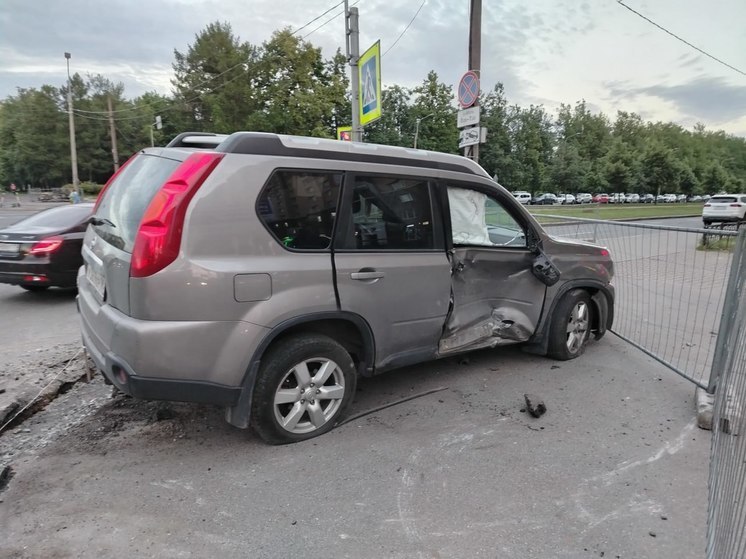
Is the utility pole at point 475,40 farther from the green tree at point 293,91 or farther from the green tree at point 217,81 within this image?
the green tree at point 217,81

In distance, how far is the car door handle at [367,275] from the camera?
126 inches

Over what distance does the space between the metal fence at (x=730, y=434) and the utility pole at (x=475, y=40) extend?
6.42 meters

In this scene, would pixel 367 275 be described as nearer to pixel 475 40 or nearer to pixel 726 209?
pixel 475 40

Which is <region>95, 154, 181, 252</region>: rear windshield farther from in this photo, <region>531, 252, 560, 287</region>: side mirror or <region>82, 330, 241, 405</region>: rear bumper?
<region>531, 252, 560, 287</region>: side mirror

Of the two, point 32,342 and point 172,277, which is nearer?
point 172,277

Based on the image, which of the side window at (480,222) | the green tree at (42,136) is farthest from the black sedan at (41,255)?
the green tree at (42,136)

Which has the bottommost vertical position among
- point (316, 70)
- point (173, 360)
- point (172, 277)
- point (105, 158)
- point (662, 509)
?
point (662, 509)

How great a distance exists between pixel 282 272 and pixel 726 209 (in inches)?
1158

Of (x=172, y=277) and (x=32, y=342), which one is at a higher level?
(x=172, y=277)

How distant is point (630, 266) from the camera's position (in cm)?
620

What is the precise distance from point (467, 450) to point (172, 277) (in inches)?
84.9

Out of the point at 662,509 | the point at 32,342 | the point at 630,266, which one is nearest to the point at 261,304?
the point at 662,509

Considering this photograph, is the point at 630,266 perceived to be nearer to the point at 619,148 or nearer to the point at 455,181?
the point at 455,181

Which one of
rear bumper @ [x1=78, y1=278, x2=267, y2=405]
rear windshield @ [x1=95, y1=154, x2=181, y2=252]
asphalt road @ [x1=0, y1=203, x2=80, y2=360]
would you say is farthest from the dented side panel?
asphalt road @ [x1=0, y1=203, x2=80, y2=360]
